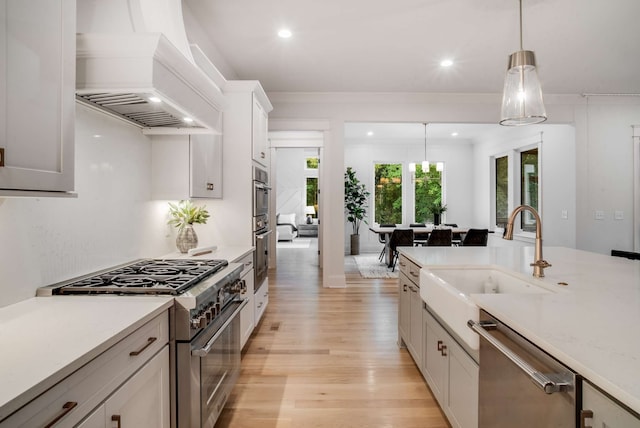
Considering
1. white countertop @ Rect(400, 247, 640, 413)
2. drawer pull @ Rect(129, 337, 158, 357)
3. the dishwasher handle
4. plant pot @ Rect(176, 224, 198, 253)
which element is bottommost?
drawer pull @ Rect(129, 337, 158, 357)

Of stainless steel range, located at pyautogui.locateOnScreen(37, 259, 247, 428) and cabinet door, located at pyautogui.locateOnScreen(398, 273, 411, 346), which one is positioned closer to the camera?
stainless steel range, located at pyautogui.locateOnScreen(37, 259, 247, 428)

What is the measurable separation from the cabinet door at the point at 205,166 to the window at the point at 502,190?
6154mm

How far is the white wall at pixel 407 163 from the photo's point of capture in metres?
8.54

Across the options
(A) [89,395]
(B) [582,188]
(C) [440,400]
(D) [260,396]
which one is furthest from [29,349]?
(B) [582,188]

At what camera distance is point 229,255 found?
259 cm

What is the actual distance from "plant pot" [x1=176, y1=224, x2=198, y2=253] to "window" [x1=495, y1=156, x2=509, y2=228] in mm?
6394

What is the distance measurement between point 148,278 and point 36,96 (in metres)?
0.91

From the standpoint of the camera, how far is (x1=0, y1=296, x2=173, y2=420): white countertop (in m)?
0.77

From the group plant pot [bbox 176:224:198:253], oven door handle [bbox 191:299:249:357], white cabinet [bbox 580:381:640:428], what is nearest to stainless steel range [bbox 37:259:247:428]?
oven door handle [bbox 191:299:249:357]

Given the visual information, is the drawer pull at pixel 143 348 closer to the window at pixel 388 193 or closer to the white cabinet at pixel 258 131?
the white cabinet at pixel 258 131

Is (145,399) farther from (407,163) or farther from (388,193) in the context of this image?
(407,163)

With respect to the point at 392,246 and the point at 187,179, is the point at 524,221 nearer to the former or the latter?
the point at 392,246

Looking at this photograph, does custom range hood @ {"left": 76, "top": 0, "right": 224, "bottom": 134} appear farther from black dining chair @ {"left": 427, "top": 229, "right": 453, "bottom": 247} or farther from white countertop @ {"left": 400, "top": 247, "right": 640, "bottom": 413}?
black dining chair @ {"left": 427, "top": 229, "right": 453, "bottom": 247}

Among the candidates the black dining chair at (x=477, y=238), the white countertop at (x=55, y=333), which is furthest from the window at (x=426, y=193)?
the white countertop at (x=55, y=333)
